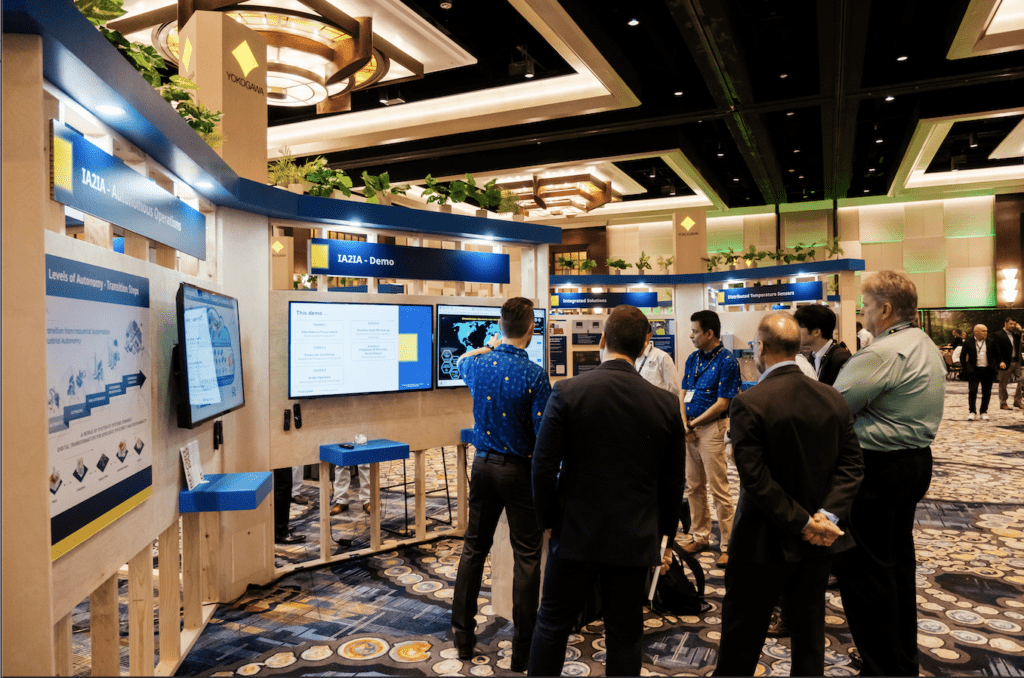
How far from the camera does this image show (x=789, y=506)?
2135 millimetres

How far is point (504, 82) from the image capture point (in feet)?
31.3

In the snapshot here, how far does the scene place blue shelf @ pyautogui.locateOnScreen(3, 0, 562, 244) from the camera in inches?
64.0

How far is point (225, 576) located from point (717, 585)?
2.88 m

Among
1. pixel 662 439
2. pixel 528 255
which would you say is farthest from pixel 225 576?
pixel 528 255

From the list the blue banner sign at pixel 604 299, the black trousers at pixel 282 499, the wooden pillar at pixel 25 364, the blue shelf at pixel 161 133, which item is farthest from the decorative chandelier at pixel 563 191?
the wooden pillar at pixel 25 364

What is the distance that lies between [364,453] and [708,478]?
7.62ft

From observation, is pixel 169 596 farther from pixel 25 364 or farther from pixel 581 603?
pixel 581 603

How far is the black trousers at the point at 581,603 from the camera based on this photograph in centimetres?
215

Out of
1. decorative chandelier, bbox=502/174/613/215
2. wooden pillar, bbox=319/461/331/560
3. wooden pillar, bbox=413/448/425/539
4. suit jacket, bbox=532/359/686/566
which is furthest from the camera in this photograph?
decorative chandelier, bbox=502/174/613/215

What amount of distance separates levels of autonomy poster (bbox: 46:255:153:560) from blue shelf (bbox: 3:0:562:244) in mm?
560

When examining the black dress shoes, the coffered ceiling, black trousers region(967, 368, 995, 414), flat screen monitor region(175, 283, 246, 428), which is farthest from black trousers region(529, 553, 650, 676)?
black trousers region(967, 368, 995, 414)

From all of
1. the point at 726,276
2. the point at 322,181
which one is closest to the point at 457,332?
the point at 322,181

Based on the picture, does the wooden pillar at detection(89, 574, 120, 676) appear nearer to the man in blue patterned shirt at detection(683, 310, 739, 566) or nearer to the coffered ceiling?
the man in blue patterned shirt at detection(683, 310, 739, 566)

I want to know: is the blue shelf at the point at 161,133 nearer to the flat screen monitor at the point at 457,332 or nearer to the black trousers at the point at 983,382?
the flat screen monitor at the point at 457,332
